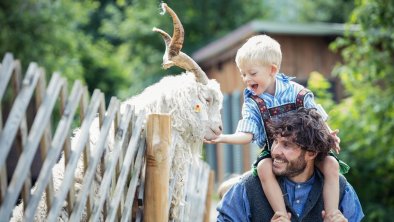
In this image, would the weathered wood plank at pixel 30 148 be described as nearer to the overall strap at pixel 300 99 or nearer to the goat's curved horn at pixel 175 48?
the goat's curved horn at pixel 175 48

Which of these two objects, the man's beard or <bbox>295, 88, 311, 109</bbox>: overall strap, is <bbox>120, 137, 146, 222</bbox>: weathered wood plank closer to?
the man's beard

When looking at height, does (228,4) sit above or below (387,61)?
above

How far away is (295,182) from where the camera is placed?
456 cm

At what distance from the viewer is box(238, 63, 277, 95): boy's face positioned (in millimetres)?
4652

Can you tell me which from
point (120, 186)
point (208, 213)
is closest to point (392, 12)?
point (208, 213)

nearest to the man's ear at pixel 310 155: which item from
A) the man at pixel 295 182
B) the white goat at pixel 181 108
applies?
the man at pixel 295 182

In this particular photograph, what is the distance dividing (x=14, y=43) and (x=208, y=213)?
9.19 metres

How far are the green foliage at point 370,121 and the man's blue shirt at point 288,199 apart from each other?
706cm

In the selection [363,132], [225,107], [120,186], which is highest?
[225,107]

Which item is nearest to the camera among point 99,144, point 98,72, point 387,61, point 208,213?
point 99,144

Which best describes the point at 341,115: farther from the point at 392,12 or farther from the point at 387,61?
the point at 392,12

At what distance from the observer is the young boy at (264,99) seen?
4586 millimetres

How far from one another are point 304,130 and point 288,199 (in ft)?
1.44

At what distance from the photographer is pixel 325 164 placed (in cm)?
459
